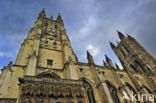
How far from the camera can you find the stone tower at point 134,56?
A: 2984 cm

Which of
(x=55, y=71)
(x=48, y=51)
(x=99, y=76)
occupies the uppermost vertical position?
(x=48, y=51)

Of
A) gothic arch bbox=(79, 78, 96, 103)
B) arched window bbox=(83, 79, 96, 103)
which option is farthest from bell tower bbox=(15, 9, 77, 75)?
arched window bbox=(83, 79, 96, 103)

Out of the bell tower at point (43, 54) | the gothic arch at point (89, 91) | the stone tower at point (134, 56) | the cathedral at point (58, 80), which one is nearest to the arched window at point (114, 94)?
the cathedral at point (58, 80)

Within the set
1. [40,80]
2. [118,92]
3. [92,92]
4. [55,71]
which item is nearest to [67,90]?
[40,80]

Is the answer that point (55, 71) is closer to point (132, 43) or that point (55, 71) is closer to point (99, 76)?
point (99, 76)

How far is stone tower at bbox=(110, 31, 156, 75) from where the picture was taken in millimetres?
29842

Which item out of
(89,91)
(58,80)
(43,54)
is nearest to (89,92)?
(89,91)

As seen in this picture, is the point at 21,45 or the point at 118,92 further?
the point at 21,45

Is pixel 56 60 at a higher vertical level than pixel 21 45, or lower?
lower

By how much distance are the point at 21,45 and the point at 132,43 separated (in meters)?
40.0

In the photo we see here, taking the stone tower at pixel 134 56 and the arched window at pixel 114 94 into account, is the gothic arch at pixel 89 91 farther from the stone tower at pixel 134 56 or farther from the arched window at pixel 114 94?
the stone tower at pixel 134 56

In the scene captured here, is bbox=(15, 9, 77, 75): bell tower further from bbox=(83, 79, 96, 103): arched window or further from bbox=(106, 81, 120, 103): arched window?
bbox=(106, 81, 120, 103): arched window

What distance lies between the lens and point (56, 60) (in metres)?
16.4

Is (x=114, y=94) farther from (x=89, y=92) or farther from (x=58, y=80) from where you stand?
(x=58, y=80)
